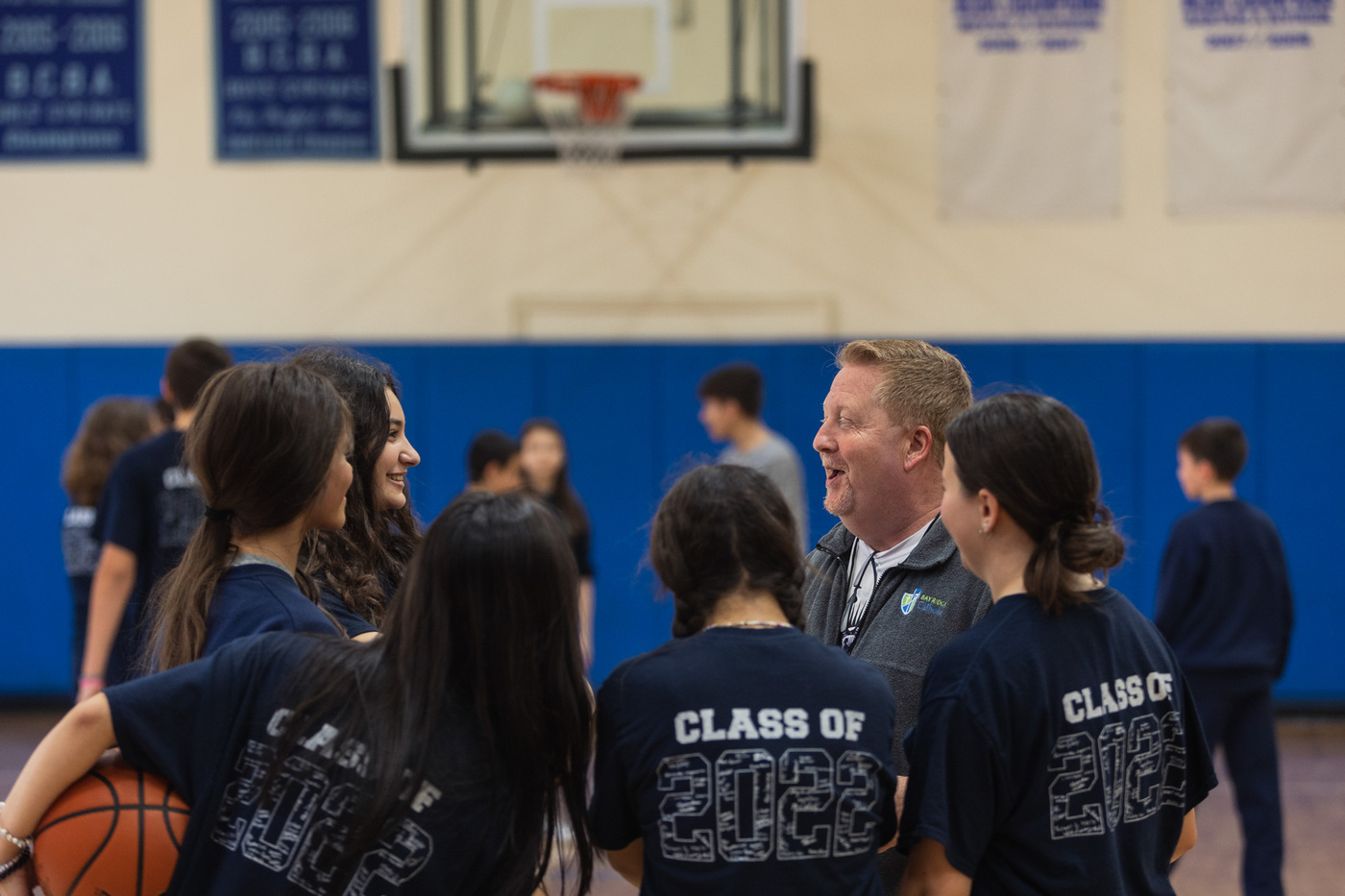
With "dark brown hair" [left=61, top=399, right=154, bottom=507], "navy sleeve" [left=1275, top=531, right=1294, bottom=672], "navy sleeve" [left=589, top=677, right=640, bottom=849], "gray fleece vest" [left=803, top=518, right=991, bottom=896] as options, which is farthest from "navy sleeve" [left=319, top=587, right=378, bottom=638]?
"dark brown hair" [left=61, top=399, right=154, bottom=507]

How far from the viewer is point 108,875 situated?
152cm

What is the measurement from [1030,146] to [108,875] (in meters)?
6.60

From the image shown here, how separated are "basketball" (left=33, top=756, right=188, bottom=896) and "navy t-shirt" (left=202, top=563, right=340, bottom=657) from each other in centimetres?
23

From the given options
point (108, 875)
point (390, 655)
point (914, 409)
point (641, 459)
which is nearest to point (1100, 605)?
point (914, 409)

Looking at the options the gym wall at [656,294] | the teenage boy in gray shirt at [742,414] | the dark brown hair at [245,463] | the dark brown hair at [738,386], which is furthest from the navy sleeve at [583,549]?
the dark brown hair at [245,463]

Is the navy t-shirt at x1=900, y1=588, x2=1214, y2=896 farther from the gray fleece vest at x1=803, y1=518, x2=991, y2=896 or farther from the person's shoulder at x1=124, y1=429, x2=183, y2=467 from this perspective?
the person's shoulder at x1=124, y1=429, x2=183, y2=467

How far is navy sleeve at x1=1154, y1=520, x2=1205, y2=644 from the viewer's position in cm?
428

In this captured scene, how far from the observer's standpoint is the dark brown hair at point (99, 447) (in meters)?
5.09

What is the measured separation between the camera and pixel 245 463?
1760 millimetres

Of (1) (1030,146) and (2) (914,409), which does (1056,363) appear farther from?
(2) (914,409)

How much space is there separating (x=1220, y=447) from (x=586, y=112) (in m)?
3.77

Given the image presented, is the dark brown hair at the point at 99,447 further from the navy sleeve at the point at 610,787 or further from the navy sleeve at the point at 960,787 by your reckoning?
the navy sleeve at the point at 960,787

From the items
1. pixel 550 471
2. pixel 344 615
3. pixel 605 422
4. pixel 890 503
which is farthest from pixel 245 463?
pixel 605 422

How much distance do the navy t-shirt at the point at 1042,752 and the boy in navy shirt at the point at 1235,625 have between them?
2.64 metres
